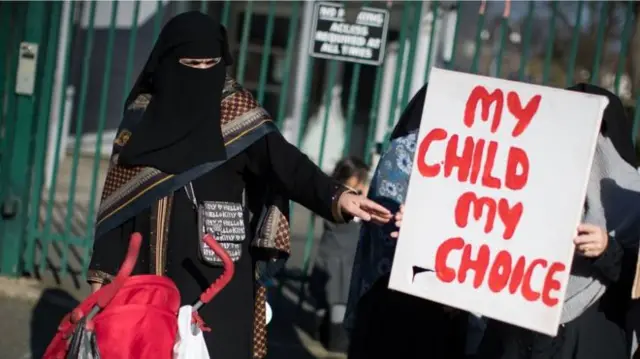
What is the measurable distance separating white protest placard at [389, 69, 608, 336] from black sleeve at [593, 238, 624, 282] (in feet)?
0.55

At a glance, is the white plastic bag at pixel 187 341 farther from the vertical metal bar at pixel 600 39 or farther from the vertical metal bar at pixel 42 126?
the vertical metal bar at pixel 42 126

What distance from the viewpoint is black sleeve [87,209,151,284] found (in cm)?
360

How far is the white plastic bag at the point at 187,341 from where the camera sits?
3188mm

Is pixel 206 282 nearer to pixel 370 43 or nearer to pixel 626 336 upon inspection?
pixel 626 336

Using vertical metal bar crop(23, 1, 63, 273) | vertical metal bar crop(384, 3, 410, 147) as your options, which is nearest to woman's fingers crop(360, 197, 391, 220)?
vertical metal bar crop(384, 3, 410, 147)

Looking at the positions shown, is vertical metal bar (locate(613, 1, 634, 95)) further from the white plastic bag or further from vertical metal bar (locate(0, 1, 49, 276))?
vertical metal bar (locate(0, 1, 49, 276))

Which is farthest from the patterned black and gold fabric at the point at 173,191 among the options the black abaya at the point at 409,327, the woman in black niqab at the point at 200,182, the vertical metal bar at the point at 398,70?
the vertical metal bar at the point at 398,70

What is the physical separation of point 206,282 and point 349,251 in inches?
107

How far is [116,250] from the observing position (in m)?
3.65

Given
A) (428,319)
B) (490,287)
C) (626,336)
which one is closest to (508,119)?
(490,287)

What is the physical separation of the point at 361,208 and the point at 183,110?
0.69 metres

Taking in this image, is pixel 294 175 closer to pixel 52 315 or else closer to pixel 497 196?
pixel 497 196

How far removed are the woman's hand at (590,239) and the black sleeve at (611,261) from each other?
6 centimetres

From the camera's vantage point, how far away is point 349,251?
247 inches
